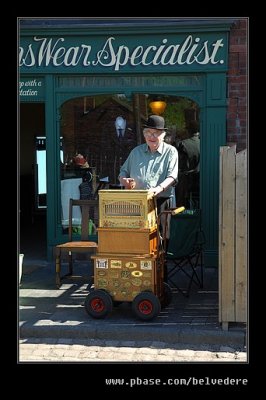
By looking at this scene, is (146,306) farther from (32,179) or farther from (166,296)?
(32,179)

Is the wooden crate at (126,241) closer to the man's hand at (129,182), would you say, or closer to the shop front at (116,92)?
the man's hand at (129,182)

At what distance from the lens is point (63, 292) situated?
23.1ft

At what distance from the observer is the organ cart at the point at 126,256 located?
5.77m

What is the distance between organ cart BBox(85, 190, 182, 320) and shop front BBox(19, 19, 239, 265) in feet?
7.81

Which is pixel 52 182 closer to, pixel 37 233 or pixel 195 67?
pixel 195 67

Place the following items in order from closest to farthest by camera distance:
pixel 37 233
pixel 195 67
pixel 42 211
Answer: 1. pixel 195 67
2. pixel 37 233
3. pixel 42 211

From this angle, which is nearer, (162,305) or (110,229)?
(110,229)

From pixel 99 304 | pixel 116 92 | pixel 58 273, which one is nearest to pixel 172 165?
pixel 99 304

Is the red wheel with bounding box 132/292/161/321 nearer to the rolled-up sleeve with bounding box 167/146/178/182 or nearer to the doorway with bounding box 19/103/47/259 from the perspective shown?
the rolled-up sleeve with bounding box 167/146/178/182

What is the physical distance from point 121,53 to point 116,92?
49 centimetres

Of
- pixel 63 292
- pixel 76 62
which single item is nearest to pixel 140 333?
pixel 63 292

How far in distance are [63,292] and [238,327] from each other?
215 centimetres

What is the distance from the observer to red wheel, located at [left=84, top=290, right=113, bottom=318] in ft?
19.3

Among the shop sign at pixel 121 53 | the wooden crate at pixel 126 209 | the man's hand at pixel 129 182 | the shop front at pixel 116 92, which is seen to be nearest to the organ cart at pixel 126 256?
the wooden crate at pixel 126 209
